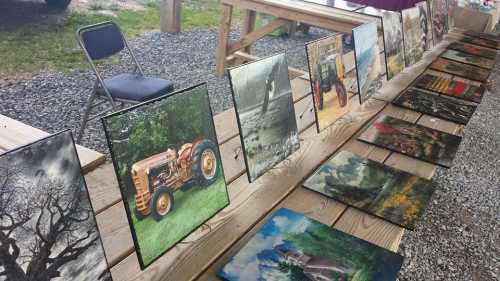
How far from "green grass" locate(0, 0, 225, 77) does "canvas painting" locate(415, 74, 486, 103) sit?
320cm

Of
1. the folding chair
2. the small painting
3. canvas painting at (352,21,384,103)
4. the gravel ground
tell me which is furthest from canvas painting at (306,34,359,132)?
the small painting

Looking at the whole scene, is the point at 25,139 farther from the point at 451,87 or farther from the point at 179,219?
the point at 451,87

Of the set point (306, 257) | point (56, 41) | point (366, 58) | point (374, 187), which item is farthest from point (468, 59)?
point (56, 41)

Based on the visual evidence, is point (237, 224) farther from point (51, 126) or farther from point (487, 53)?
point (487, 53)

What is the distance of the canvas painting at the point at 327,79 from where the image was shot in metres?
1.65

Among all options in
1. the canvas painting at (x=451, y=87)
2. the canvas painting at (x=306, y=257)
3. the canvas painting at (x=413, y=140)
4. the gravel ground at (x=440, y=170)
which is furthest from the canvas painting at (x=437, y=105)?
the canvas painting at (x=306, y=257)

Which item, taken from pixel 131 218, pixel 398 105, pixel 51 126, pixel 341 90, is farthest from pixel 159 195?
pixel 51 126

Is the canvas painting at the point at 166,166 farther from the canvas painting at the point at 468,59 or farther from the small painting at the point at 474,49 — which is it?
the small painting at the point at 474,49

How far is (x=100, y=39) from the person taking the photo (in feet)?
9.32

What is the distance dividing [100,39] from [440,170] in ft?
8.54

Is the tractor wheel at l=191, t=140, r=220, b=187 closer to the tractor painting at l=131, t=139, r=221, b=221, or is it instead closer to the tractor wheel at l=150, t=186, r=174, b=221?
the tractor painting at l=131, t=139, r=221, b=221

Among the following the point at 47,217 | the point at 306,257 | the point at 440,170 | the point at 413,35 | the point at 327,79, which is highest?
the point at 47,217

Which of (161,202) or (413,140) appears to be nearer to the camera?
(161,202)

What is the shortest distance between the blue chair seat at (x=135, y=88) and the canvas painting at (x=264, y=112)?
1451mm
